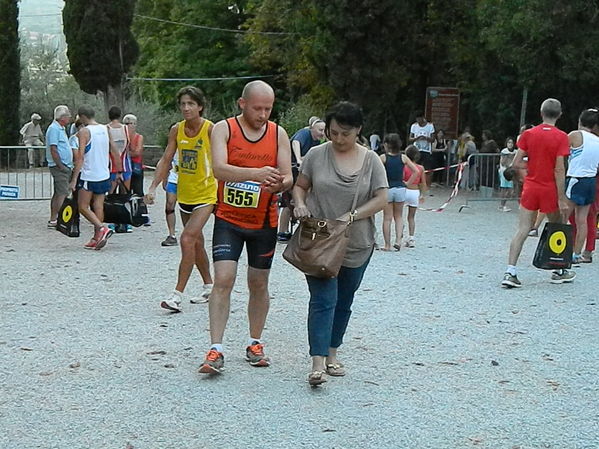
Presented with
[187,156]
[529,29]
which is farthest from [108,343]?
[529,29]

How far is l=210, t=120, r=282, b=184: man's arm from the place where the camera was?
6.50 m

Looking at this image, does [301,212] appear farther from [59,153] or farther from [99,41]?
[99,41]

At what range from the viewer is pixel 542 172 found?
10.6 m

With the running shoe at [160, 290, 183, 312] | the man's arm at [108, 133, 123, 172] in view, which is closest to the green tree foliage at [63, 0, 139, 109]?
the man's arm at [108, 133, 123, 172]

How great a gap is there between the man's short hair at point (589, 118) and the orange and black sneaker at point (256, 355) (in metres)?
6.32

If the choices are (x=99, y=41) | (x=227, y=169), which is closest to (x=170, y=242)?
(x=227, y=169)

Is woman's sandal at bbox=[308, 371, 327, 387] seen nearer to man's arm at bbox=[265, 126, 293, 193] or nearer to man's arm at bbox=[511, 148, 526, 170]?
man's arm at bbox=[265, 126, 293, 193]

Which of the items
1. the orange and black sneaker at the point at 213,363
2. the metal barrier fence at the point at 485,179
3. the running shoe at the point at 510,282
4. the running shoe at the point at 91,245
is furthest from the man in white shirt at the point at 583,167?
the metal barrier fence at the point at 485,179

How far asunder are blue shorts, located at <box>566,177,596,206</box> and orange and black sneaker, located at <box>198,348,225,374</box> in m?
6.78

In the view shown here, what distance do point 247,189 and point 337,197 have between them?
1.95 feet

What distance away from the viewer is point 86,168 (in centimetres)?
1308

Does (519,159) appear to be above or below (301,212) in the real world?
above

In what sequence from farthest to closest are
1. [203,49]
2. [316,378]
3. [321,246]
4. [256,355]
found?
[203,49], [256,355], [316,378], [321,246]

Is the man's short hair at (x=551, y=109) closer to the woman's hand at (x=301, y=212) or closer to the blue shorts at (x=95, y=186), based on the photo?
the woman's hand at (x=301, y=212)
